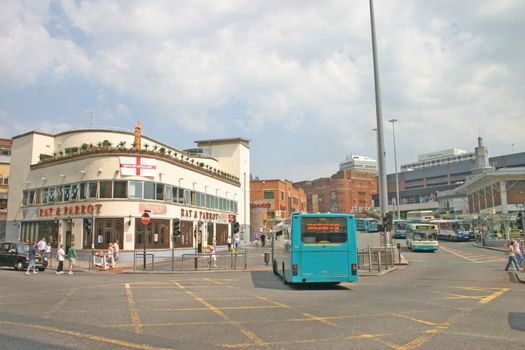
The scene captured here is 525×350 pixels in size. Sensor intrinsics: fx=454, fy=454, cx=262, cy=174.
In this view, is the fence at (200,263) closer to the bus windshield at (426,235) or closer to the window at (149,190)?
the window at (149,190)

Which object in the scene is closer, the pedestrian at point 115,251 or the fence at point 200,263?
the fence at point 200,263

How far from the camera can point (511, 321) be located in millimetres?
9836

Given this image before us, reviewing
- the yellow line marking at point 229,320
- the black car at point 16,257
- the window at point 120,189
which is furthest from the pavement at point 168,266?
the yellow line marking at point 229,320

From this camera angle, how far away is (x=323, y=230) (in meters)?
16.8

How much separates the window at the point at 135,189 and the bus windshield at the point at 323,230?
865 inches

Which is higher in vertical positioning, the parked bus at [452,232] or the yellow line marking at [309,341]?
the parked bus at [452,232]

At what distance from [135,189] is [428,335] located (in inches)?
1199

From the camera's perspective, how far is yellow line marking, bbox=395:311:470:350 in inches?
300

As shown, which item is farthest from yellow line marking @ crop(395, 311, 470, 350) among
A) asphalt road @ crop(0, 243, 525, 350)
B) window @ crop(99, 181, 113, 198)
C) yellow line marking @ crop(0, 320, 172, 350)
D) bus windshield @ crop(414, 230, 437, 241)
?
bus windshield @ crop(414, 230, 437, 241)

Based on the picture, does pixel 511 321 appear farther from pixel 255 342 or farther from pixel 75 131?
pixel 75 131

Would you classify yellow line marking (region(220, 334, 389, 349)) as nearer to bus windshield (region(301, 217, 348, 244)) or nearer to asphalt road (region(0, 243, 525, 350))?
asphalt road (region(0, 243, 525, 350))

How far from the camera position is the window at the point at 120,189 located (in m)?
35.2

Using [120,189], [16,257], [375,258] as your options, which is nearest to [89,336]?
[375,258]

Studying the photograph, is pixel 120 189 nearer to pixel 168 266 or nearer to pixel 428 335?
pixel 168 266
